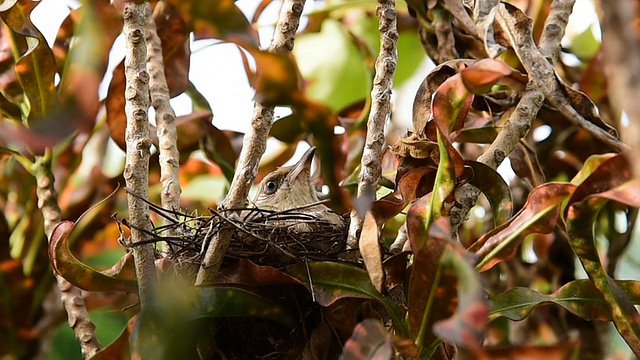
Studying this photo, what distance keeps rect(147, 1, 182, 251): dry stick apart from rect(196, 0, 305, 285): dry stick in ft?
1.13

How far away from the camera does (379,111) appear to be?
4.82 ft

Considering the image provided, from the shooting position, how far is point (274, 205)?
254 cm

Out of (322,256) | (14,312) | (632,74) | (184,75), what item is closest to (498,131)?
(322,256)

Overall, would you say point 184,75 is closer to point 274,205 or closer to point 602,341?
point 274,205

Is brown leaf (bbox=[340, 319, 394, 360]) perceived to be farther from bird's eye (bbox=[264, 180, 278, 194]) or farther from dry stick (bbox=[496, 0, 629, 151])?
bird's eye (bbox=[264, 180, 278, 194])

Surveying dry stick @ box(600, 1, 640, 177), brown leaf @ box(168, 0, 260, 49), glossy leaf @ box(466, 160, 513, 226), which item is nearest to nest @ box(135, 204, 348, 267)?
glossy leaf @ box(466, 160, 513, 226)

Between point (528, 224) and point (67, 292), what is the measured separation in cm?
102

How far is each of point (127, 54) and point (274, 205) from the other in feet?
3.65

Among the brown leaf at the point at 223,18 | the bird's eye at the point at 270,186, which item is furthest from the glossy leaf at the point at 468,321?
the bird's eye at the point at 270,186

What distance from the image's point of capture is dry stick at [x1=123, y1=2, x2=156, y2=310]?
1343 mm

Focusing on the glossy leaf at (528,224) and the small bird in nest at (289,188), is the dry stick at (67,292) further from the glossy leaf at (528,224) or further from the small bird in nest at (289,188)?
the glossy leaf at (528,224)

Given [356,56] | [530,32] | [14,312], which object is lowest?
[14,312]

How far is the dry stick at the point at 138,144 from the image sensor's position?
1.34 meters

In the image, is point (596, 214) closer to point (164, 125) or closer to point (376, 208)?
point (376, 208)
